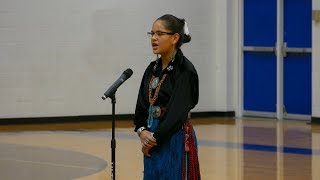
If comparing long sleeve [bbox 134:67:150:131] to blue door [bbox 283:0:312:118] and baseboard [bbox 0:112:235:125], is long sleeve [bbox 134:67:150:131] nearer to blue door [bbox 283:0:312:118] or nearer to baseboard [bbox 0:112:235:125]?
baseboard [bbox 0:112:235:125]

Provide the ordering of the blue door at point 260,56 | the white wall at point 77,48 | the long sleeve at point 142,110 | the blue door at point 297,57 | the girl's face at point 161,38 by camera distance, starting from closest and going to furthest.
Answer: the girl's face at point 161,38 < the long sleeve at point 142,110 < the white wall at point 77,48 < the blue door at point 297,57 < the blue door at point 260,56

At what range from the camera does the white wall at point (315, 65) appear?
16.6 meters

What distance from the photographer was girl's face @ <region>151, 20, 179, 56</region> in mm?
5938

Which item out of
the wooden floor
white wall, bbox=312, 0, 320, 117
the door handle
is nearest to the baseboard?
the wooden floor

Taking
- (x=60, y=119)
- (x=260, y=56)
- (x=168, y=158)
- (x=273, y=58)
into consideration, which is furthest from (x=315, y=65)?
(x=168, y=158)

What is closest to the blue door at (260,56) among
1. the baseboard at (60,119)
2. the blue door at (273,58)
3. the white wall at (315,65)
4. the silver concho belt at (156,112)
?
the blue door at (273,58)

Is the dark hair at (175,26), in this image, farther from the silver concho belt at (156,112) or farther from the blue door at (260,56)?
the blue door at (260,56)

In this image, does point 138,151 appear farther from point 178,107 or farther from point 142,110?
point 178,107

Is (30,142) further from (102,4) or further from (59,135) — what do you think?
(102,4)

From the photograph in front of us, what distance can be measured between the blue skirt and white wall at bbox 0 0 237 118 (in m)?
10.9

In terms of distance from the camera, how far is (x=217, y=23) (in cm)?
1841

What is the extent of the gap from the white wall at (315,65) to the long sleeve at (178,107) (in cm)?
1104

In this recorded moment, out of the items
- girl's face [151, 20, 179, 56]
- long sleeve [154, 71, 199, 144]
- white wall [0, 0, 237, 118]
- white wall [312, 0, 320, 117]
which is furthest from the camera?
white wall [312, 0, 320, 117]

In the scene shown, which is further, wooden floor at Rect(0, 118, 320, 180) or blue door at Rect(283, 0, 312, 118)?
blue door at Rect(283, 0, 312, 118)
